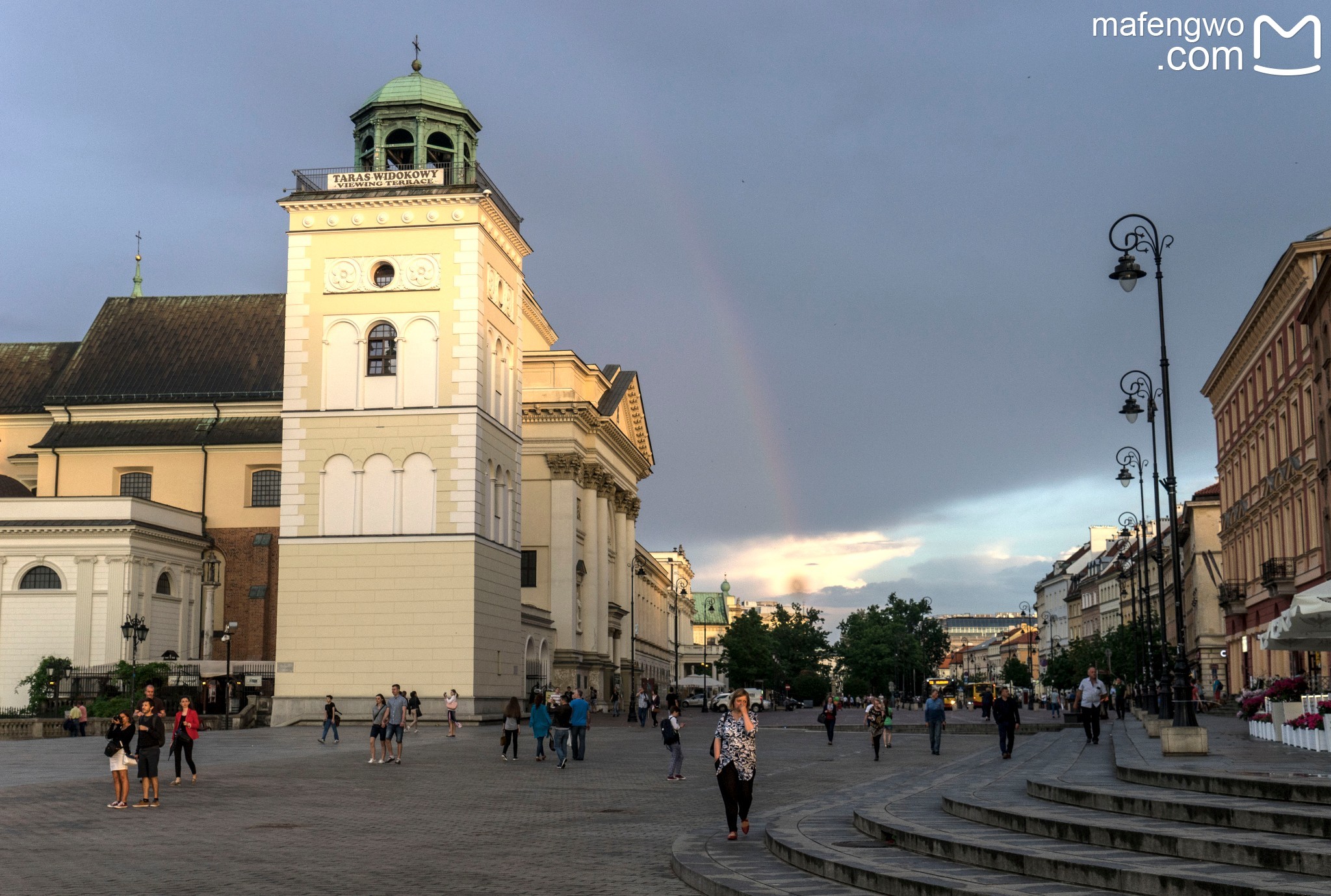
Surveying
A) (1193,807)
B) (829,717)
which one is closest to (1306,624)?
(1193,807)

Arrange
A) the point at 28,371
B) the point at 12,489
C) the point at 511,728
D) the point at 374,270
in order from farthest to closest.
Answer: the point at 28,371 → the point at 12,489 → the point at 374,270 → the point at 511,728

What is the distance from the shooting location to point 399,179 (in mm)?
54750

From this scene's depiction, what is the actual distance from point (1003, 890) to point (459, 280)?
1791 inches

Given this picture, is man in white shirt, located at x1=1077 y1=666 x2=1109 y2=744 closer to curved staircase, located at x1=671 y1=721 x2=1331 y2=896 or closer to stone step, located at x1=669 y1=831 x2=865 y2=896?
curved staircase, located at x1=671 y1=721 x2=1331 y2=896

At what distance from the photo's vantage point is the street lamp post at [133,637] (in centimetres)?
5089

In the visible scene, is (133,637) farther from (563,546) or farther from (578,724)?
(578,724)

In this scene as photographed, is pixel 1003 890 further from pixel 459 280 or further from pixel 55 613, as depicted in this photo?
pixel 55 613

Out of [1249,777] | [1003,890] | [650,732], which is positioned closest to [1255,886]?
[1003,890]

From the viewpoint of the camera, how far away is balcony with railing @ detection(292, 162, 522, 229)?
54.5 m

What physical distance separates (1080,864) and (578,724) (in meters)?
23.2

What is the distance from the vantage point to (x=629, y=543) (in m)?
91.1

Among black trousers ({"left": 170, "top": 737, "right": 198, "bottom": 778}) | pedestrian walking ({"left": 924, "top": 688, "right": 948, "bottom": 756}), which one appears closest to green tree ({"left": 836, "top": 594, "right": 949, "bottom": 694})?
pedestrian walking ({"left": 924, "top": 688, "right": 948, "bottom": 756})

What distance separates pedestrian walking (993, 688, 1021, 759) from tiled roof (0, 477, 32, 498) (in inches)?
1931

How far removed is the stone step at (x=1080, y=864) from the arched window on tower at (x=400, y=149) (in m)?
44.7
